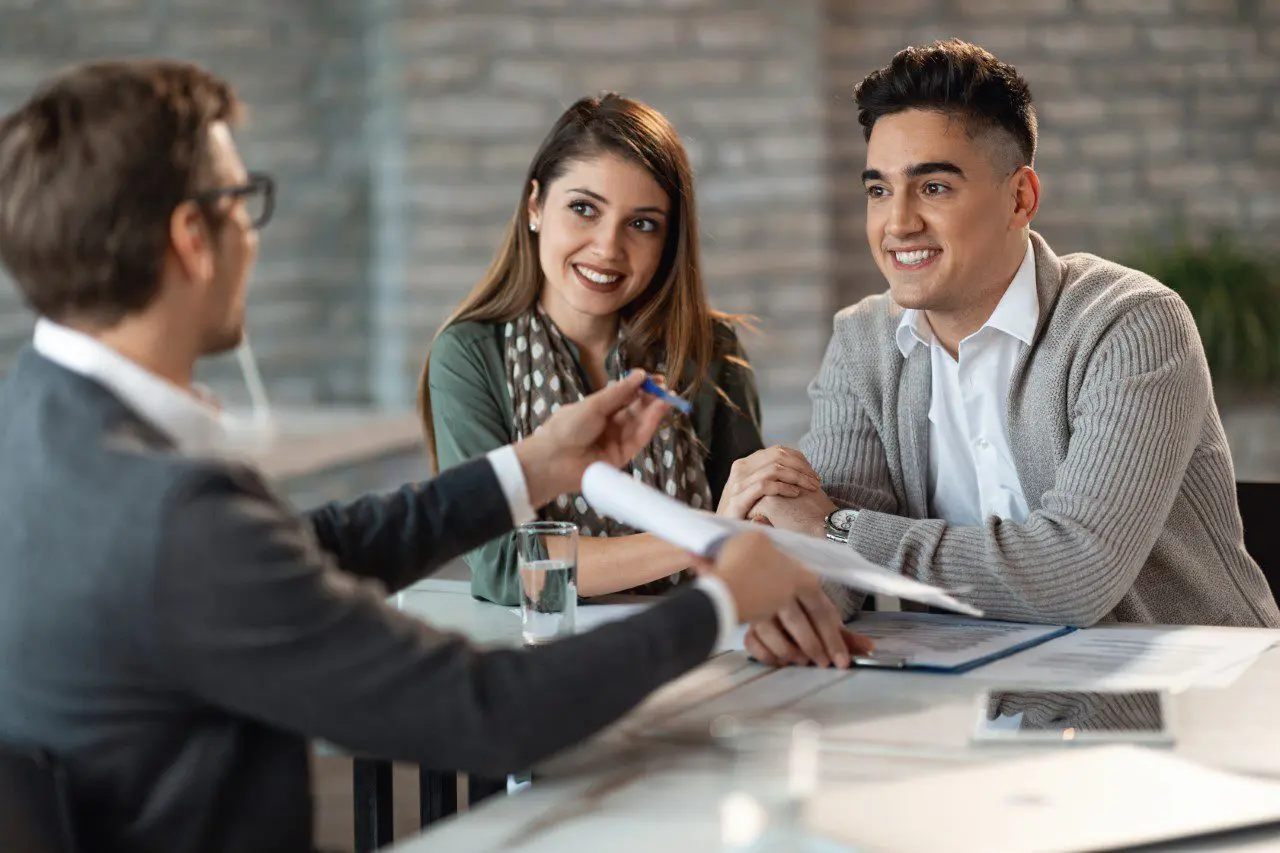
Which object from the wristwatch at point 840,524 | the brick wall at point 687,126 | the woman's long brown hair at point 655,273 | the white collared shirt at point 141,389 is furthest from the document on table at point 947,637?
the brick wall at point 687,126

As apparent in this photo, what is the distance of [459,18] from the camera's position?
4.41 meters

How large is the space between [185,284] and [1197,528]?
1.40 meters

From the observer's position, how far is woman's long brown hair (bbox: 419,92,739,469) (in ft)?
7.36

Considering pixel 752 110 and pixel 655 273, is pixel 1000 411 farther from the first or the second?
pixel 752 110

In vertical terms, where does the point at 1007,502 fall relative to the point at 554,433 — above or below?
below

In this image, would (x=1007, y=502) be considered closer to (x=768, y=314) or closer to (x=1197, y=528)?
(x=1197, y=528)

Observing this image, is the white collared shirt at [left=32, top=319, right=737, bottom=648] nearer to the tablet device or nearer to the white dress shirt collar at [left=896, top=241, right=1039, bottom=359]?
the tablet device

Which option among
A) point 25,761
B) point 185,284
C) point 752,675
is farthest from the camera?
point 752,675

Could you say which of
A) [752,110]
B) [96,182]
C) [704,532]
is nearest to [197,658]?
[96,182]

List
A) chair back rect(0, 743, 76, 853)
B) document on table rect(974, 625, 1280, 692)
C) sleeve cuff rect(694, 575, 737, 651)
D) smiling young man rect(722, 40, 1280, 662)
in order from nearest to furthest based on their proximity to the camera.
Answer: chair back rect(0, 743, 76, 853), sleeve cuff rect(694, 575, 737, 651), document on table rect(974, 625, 1280, 692), smiling young man rect(722, 40, 1280, 662)

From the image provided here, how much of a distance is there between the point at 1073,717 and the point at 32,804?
32.9 inches

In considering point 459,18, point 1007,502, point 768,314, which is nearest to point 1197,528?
point 1007,502

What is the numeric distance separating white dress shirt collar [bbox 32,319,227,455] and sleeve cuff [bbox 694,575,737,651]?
41 cm

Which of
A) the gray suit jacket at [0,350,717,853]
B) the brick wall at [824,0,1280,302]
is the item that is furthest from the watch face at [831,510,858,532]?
the brick wall at [824,0,1280,302]
